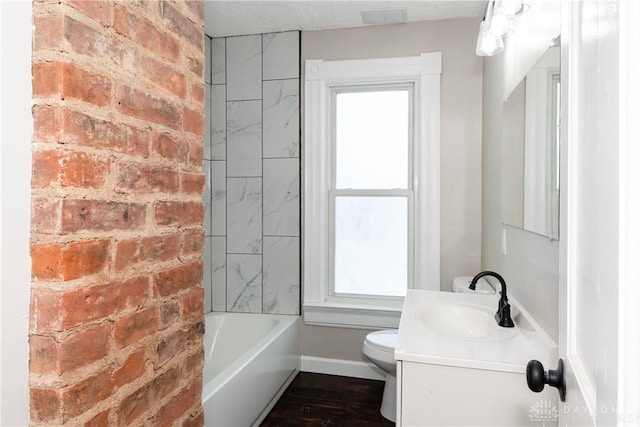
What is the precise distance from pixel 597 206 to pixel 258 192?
2.71 metres

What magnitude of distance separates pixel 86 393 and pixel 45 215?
0.37 metres

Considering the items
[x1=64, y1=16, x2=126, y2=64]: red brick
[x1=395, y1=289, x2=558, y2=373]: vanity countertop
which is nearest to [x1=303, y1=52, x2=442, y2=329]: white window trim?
[x1=395, y1=289, x2=558, y2=373]: vanity countertop

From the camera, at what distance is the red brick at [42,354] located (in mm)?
802

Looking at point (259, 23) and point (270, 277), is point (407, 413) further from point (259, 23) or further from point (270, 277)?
point (259, 23)

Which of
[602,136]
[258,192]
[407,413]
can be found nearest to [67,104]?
[602,136]

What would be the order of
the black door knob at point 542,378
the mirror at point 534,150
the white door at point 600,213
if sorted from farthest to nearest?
the mirror at point 534,150
the black door knob at point 542,378
the white door at point 600,213

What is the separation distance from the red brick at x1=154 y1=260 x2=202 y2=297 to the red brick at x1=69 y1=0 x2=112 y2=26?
0.59 m

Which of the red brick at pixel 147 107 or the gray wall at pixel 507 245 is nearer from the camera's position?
the red brick at pixel 147 107

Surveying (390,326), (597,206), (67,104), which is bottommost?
(390,326)

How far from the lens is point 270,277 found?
10.3ft

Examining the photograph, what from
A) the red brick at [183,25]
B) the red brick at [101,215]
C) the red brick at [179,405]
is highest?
the red brick at [183,25]

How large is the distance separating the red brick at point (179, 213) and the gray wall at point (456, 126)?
200 cm

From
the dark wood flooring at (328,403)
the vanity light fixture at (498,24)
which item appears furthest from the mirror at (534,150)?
the dark wood flooring at (328,403)

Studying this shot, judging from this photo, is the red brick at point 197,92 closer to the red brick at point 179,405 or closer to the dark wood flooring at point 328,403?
the red brick at point 179,405
